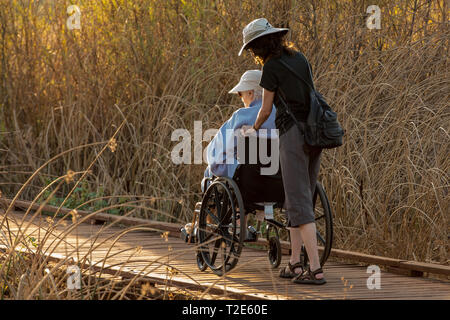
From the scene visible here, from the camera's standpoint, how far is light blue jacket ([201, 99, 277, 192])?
19.6ft

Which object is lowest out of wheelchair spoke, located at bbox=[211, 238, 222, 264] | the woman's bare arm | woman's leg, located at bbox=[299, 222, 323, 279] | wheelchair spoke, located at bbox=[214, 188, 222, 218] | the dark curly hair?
wheelchair spoke, located at bbox=[211, 238, 222, 264]

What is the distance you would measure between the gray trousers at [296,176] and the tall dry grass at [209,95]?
1.03 m

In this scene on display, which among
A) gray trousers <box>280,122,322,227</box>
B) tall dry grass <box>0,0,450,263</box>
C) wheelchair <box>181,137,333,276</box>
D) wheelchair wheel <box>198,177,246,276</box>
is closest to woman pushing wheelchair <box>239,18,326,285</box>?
gray trousers <box>280,122,322,227</box>

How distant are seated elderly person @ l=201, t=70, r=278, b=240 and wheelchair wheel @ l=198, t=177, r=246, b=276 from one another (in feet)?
0.38

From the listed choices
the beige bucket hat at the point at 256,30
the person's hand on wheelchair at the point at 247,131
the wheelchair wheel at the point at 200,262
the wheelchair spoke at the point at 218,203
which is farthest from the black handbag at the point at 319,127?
the wheelchair wheel at the point at 200,262

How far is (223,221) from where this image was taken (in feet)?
19.7

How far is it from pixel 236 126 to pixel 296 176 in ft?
2.45

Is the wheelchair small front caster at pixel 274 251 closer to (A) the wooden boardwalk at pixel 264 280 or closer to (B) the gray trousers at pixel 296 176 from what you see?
(A) the wooden boardwalk at pixel 264 280

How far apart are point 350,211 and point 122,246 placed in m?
1.91

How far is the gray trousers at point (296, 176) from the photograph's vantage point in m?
5.42

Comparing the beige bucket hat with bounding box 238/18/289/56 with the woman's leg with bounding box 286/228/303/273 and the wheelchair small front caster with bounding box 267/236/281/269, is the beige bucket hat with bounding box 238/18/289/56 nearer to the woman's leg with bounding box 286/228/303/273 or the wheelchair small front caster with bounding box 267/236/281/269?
the woman's leg with bounding box 286/228/303/273

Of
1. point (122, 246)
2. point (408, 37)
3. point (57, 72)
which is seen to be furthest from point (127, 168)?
point (408, 37)

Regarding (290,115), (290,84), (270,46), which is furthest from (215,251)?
(270,46)

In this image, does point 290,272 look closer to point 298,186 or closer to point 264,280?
point 264,280
